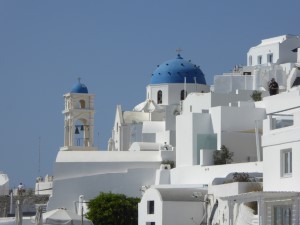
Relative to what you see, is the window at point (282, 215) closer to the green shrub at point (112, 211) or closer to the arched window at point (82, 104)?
the green shrub at point (112, 211)

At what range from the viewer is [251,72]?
7062 cm

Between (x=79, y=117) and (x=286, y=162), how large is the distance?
132 ft

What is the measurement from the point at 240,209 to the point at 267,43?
34211mm

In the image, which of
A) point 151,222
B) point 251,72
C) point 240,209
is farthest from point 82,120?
point 240,209

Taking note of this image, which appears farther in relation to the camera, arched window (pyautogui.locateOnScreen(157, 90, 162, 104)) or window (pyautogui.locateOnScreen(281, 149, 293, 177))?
arched window (pyautogui.locateOnScreen(157, 90, 162, 104))

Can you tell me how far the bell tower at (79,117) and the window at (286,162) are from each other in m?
38.8

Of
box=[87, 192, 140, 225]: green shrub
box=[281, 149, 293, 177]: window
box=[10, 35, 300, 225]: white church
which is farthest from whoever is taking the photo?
box=[87, 192, 140, 225]: green shrub

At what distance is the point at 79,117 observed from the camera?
76875mm

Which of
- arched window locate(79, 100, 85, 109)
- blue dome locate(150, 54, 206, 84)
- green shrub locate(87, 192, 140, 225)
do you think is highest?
blue dome locate(150, 54, 206, 84)

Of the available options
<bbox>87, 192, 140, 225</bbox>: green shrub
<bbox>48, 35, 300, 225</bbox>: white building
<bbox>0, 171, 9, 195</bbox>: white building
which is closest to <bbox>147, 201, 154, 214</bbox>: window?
<bbox>48, 35, 300, 225</bbox>: white building

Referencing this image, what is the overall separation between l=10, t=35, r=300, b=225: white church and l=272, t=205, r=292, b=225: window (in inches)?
1.4

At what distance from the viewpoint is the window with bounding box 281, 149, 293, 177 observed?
37.6 m

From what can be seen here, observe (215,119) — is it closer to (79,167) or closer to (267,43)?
(79,167)

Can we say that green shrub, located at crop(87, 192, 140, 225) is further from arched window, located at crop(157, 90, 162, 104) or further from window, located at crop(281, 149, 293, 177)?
arched window, located at crop(157, 90, 162, 104)
